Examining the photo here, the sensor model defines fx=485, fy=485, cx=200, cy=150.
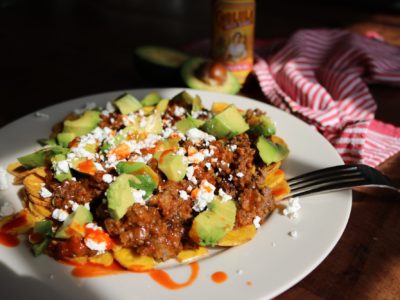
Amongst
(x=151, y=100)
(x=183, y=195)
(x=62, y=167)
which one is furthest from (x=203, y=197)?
(x=151, y=100)

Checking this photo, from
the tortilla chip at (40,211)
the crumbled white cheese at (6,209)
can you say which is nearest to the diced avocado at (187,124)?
the tortilla chip at (40,211)

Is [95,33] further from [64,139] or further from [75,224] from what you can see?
[75,224]

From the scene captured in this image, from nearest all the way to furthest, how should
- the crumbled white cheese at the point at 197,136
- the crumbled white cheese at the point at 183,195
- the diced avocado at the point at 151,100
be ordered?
the crumbled white cheese at the point at 183,195, the crumbled white cheese at the point at 197,136, the diced avocado at the point at 151,100

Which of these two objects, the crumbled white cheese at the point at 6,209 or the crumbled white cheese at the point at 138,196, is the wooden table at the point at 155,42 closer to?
the crumbled white cheese at the point at 138,196

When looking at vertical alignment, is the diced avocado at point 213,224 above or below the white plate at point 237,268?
above

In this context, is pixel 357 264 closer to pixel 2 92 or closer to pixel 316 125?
pixel 316 125

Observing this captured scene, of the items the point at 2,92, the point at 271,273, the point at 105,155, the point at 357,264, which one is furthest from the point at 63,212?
the point at 2,92
